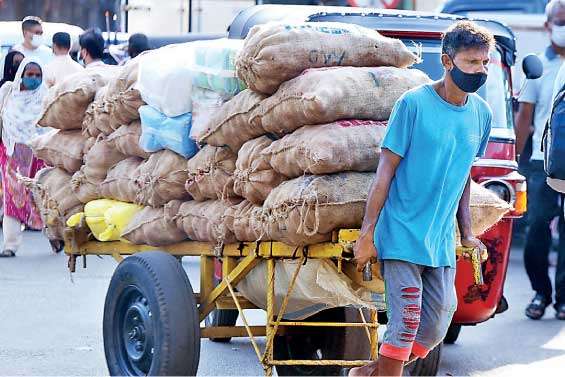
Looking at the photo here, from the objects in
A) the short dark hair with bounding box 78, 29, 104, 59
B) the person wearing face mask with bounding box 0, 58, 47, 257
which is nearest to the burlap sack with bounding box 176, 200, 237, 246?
the short dark hair with bounding box 78, 29, 104, 59

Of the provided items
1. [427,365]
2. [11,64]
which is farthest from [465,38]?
[11,64]

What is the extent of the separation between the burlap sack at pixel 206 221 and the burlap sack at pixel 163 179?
11 cm

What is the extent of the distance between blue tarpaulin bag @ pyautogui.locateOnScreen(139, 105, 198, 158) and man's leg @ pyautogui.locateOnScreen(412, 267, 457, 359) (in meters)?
1.66

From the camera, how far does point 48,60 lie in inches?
568

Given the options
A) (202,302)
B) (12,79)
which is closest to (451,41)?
(202,302)

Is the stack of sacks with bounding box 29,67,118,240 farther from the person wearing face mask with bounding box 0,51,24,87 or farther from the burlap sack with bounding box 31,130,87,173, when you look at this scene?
the person wearing face mask with bounding box 0,51,24,87

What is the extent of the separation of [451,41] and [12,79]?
909cm

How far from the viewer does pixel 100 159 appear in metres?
7.23

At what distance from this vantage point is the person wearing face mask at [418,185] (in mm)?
5168

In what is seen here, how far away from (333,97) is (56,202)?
101 inches

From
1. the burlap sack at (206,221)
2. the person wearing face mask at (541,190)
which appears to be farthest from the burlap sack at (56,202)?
the person wearing face mask at (541,190)

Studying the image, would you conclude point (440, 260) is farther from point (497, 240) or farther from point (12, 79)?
point (12, 79)

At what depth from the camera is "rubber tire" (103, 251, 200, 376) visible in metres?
5.80

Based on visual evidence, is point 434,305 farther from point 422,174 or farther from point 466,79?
point 466,79
